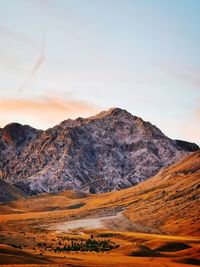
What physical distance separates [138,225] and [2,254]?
140m

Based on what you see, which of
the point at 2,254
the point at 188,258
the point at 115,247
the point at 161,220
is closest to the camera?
the point at 2,254

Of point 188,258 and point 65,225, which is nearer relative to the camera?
point 188,258

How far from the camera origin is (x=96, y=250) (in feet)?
304

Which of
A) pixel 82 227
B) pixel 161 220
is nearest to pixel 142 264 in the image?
pixel 82 227

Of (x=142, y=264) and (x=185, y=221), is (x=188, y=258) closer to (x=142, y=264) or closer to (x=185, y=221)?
(x=142, y=264)


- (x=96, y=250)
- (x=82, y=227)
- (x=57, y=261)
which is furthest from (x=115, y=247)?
(x=82, y=227)

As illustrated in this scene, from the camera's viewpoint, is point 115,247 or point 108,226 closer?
point 115,247

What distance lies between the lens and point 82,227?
18688cm

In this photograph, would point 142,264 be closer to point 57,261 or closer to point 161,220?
point 57,261

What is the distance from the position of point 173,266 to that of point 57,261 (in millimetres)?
19760

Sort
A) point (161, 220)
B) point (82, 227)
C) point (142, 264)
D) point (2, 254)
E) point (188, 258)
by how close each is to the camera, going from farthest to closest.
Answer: point (161, 220), point (82, 227), point (188, 258), point (142, 264), point (2, 254)

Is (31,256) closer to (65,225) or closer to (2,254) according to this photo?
(2,254)

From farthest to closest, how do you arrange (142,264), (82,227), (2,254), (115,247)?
1. (82,227)
2. (115,247)
3. (142,264)
4. (2,254)

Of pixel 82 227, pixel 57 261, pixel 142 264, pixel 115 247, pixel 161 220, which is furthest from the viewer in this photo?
pixel 161 220
